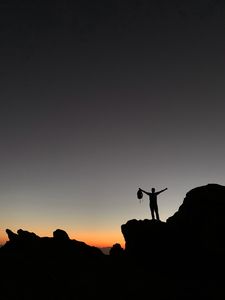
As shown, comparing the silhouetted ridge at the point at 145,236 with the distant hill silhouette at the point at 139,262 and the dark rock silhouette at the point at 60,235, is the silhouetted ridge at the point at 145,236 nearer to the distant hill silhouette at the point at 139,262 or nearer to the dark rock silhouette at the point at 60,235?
the distant hill silhouette at the point at 139,262

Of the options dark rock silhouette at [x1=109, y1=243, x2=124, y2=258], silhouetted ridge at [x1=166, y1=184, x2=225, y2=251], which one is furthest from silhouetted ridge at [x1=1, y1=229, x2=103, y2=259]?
silhouetted ridge at [x1=166, y1=184, x2=225, y2=251]

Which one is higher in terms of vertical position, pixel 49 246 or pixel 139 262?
pixel 49 246

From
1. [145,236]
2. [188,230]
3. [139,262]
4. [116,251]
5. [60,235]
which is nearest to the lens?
[188,230]

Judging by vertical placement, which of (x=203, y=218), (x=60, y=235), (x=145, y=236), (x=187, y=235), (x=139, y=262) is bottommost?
(x=139, y=262)

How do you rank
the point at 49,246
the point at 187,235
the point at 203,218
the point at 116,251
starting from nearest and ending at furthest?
the point at 203,218 → the point at 187,235 → the point at 116,251 → the point at 49,246

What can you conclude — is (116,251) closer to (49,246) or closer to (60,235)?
(60,235)

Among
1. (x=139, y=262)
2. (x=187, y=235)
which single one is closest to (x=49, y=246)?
(x=139, y=262)

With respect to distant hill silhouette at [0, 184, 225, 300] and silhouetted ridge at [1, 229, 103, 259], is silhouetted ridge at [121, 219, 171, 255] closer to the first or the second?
distant hill silhouette at [0, 184, 225, 300]

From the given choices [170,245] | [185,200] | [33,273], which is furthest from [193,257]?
[33,273]

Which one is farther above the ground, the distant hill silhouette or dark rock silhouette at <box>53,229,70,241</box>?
dark rock silhouette at <box>53,229,70,241</box>

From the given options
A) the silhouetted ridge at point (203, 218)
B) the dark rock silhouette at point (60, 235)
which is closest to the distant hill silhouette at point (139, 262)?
the silhouetted ridge at point (203, 218)

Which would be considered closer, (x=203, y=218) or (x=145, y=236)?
(x=203, y=218)

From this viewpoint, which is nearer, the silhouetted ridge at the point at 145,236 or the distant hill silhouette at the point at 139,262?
the distant hill silhouette at the point at 139,262

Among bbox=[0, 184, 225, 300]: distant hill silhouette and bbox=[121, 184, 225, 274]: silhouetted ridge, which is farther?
bbox=[121, 184, 225, 274]: silhouetted ridge
